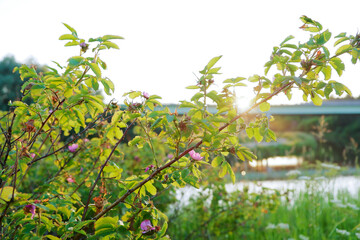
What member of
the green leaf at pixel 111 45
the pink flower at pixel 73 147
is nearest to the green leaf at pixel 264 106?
the green leaf at pixel 111 45

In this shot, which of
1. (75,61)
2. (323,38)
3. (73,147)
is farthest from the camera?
(73,147)

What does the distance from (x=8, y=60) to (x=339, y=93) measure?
61.0 ft

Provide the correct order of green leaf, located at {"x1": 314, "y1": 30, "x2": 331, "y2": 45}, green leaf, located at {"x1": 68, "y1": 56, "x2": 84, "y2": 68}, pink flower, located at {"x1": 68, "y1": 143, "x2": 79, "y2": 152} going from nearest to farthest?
green leaf, located at {"x1": 68, "y1": 56, "x2": 84, "y2": 68}, green leaf, located at {"x1": 314, "y1": 30, "x2": 331, "y2": 45}, pink flower, located at {"x1": 68, "y1": 143, "x2": 79, "y2": 152}

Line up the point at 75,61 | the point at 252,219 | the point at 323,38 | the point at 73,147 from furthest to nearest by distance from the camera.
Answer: the point at 252,219 < the point at 73,147 < the point at 323,38 < the point at 75,61

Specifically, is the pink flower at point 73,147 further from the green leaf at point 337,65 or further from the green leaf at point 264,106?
the green leaf at point 337,65

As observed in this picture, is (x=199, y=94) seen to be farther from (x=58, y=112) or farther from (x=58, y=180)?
(x=58, y=180)

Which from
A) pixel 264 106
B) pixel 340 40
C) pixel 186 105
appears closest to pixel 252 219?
pixel 264 106

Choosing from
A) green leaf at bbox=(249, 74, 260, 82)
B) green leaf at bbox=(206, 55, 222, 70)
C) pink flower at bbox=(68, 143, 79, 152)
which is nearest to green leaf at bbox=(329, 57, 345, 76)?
green leaf at bbox=(249, 74, 260, 82)

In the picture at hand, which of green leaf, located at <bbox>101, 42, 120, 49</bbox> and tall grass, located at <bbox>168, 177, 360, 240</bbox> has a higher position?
green leaf, located at <bbox>101, 42, 120, 49</bbox>

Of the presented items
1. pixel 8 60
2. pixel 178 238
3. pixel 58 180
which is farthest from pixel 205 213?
pixel 8 60

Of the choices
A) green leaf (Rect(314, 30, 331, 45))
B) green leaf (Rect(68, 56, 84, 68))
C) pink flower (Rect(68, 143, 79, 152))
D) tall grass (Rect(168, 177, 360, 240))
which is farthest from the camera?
tall grass (Rect(168, 177, 360, 240))

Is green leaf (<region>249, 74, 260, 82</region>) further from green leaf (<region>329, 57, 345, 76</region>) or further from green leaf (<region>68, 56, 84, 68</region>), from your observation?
green leaf (<region>68, 56, 84, 68</region>)

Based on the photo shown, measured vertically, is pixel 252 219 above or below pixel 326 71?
below

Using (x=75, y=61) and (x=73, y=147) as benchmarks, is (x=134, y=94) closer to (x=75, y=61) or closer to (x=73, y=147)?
(x=75, y=61)
